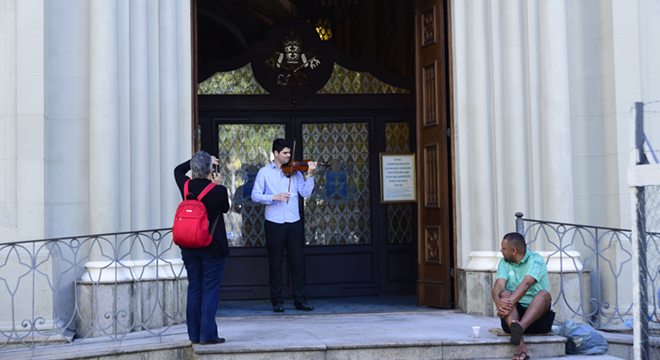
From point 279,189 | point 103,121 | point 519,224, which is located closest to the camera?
point 103,121

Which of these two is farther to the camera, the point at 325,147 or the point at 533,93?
the point at 325,147

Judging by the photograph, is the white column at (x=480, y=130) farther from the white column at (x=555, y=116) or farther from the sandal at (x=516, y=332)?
the sandal at (x=516, y=332)

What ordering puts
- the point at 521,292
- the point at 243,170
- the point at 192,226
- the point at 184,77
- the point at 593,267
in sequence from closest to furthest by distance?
the point at 192,226, the point at 521,292, the point at 184,77, the point at 593,267, the point at 243,170

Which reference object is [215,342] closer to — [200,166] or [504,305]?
[200,166]

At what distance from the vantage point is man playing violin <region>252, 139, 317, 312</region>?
8.70m

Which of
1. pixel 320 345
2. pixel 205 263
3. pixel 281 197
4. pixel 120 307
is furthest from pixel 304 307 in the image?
pixel 205 263

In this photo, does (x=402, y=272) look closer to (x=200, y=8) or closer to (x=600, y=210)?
(x=600, y=210)

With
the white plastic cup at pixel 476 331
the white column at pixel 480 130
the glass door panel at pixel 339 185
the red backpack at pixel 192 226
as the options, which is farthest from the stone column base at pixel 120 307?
the glass door panel at pixel 339 185

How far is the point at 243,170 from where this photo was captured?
424 inches

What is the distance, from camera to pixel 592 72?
27.7ft

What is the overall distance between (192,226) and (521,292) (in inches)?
112

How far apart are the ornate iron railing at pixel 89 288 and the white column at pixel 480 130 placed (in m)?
3.43

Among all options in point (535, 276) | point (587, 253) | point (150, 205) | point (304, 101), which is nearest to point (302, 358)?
point (535, 276)

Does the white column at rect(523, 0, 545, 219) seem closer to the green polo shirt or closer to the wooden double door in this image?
the green polo shirt
